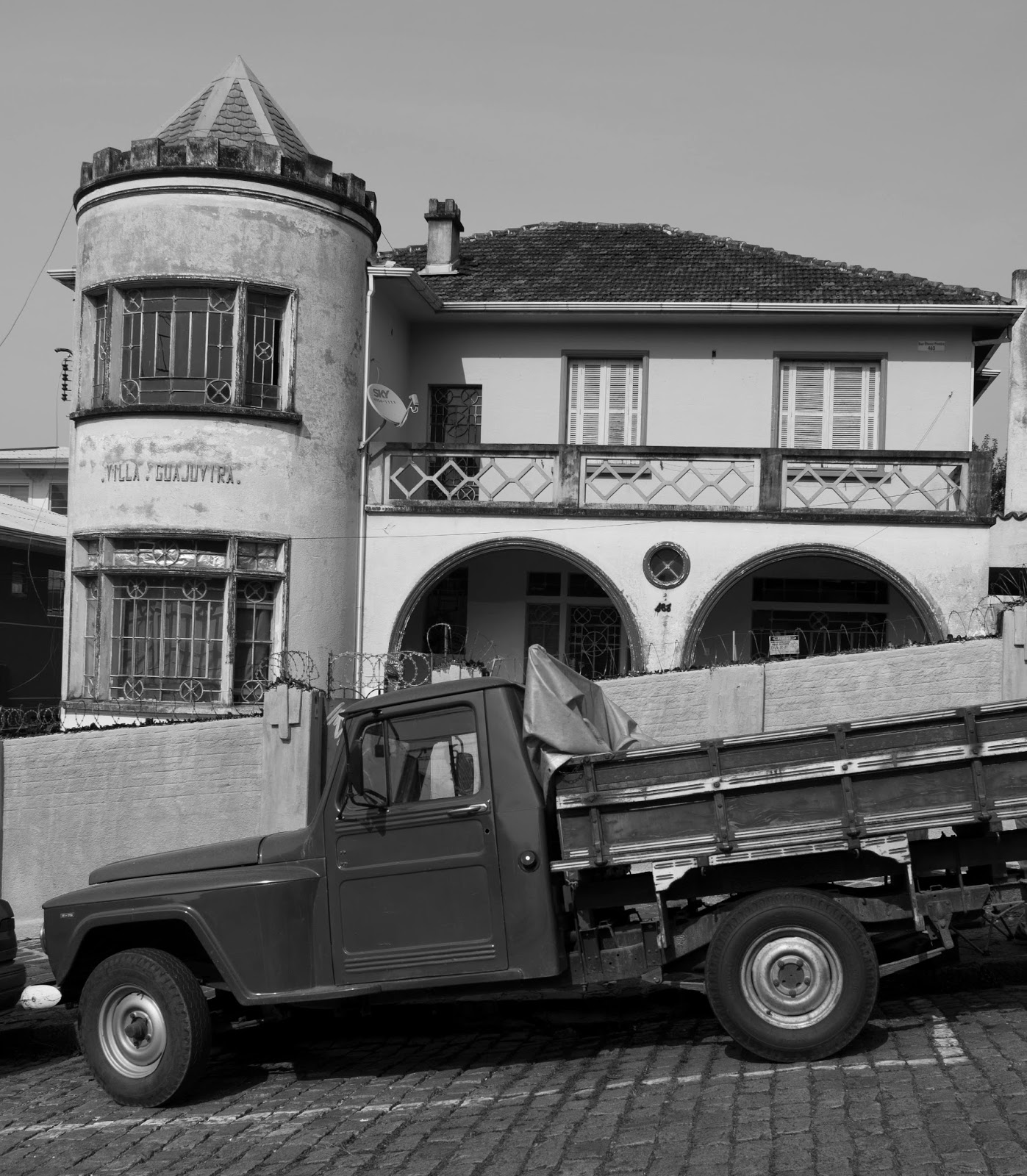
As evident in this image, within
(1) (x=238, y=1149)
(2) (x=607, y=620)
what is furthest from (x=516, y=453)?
(1) (x=238, y=1149)

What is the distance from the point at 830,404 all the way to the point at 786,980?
13.1 m

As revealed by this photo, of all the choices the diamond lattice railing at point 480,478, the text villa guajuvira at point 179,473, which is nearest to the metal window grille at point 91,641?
Answer: the text villa guajuvira at point 179,473

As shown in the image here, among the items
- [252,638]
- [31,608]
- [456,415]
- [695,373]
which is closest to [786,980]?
[252,638]

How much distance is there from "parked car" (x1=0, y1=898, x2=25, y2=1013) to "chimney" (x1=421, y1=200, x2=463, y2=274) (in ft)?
43.3

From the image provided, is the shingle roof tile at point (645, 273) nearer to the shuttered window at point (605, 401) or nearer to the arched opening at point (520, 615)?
the shuttered window at point (605, 401)

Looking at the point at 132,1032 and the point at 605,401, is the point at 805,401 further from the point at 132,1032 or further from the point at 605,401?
the point at 132,1032

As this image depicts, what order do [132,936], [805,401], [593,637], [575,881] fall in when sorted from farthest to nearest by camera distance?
[593,637], [805,401], [132,936], [575,881]

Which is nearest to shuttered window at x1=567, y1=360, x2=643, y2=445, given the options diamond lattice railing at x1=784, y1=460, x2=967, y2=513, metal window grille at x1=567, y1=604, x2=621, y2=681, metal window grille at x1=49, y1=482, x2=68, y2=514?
metal window grille at x1=567, y1=604, x2=621, y2=681

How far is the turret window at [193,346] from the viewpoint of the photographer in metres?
15.6

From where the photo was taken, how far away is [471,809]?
6961 millimetres

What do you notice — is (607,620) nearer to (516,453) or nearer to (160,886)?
(516,453)

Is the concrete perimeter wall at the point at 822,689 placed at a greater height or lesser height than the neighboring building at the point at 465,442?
lesser

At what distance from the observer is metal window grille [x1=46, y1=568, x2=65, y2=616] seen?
1046 inches

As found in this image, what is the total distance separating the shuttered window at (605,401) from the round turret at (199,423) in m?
4.24
